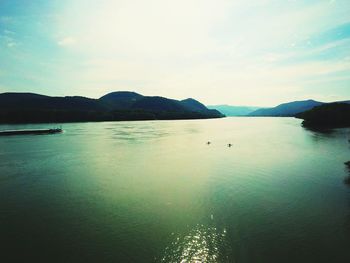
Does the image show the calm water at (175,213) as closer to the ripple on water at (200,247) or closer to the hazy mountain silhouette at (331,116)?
the ripple on water at (200,247)

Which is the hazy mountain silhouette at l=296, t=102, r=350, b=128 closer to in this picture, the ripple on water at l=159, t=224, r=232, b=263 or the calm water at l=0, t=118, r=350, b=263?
the calm water at l=0, t=118, r=350, b=263

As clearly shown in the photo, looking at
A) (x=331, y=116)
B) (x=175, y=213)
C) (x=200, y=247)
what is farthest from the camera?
(x=331, y=116)

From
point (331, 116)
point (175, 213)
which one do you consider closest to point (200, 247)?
point (175, 213)

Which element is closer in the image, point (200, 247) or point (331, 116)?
point (200, 247)

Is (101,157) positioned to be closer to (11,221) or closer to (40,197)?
(40,197)

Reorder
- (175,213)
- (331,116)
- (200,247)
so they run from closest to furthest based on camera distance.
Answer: (200,247), (175,213), (331,116)

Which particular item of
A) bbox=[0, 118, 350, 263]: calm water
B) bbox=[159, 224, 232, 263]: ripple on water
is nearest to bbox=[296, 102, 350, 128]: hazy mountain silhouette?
bbox=[0, 118, 350, 263]: calm water

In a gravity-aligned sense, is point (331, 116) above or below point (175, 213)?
above

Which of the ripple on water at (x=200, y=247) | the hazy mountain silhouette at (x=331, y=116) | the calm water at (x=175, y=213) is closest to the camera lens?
the ripple on water at (x=200, y=247)

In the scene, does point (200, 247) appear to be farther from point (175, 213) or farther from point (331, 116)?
point (331, 116)

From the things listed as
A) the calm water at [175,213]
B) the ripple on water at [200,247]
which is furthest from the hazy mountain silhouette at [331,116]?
the ripple on water at [200,247]

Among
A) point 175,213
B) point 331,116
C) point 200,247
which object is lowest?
point 175,213
